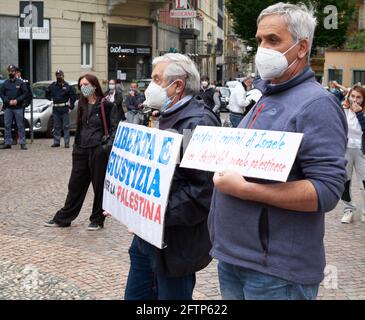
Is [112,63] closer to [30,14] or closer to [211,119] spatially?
[30,14]

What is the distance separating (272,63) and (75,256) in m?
4.14

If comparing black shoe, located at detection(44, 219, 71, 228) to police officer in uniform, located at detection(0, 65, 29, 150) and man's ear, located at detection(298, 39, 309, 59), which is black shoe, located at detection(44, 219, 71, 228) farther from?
police officer in uniform, located at detection(0, 65, 29, 150)

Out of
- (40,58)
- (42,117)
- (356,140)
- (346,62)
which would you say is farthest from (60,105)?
(346,62)

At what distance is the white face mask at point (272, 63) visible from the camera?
8.79 feet

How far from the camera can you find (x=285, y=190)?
250cm

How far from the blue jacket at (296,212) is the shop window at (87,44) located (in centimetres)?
2786

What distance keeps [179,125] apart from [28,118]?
14870mm

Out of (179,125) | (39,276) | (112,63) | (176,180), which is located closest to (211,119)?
(179,125)

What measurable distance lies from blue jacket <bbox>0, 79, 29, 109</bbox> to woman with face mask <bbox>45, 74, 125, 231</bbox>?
8.21 meters

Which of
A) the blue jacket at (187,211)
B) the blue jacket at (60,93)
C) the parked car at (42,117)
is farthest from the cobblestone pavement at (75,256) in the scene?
the parked car at (42,117)

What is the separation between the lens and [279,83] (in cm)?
275

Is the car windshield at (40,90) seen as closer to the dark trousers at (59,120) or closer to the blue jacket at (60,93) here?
the blue jacket at (60,93)

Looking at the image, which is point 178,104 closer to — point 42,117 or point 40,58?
point 42,117

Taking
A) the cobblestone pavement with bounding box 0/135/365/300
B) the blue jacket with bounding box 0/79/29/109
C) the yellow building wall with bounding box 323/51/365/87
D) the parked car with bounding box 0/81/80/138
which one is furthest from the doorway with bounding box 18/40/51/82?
the cobblestone pavement with bounding box 0/135/365/300
